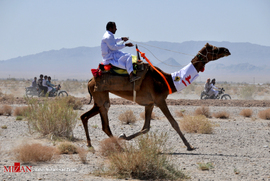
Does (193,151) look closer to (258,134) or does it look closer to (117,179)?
(117,179)

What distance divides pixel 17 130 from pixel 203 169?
320 inches

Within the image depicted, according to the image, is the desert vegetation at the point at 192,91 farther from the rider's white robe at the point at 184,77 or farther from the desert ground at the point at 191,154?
the rider's white robe at the point at 184,77

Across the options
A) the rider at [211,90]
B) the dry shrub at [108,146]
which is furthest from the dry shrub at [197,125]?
the rider at [211,90]

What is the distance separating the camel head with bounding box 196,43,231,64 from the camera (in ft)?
35.1

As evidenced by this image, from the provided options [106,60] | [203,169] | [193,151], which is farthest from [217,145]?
[106,60]

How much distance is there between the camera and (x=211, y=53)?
10.8m

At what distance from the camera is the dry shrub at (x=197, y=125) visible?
1391 centimetres

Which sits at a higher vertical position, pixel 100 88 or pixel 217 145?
pixel 100 88

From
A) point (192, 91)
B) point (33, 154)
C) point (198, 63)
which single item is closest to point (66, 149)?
point (33, 154)

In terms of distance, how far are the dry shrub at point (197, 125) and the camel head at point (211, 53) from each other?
3772mm

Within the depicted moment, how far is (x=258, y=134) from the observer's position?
46.3 ft

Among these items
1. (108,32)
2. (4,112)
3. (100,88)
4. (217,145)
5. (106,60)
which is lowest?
(4,112)

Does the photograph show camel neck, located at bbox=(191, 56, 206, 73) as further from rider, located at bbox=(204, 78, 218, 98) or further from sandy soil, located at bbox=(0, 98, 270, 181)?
rider, located at bbox=(204, 78, 218, 98)

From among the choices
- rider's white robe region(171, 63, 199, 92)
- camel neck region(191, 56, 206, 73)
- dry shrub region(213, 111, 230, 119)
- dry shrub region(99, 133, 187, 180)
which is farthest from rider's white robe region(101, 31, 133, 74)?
dry shrub region(213, 111, 230, 119)
